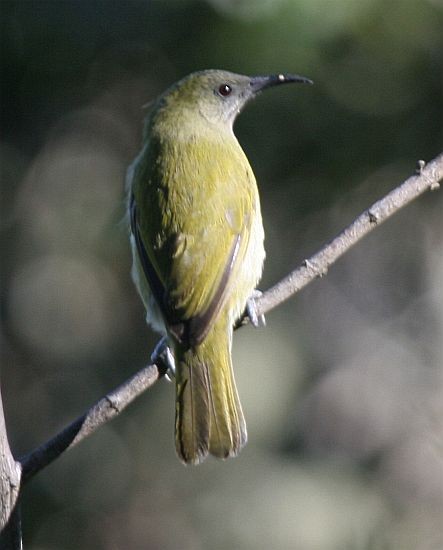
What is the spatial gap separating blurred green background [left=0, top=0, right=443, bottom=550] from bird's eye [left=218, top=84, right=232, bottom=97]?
92 cm

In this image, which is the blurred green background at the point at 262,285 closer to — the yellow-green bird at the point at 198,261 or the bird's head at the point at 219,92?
the bird's head at the point at 219,92

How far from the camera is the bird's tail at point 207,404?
433 cm

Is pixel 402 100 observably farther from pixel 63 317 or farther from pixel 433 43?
pixel 63 317

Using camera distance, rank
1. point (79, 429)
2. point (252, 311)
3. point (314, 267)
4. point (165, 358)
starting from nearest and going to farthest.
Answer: point (79, 429)
point (314, 267)
point (165, 358)
point (252, 311)

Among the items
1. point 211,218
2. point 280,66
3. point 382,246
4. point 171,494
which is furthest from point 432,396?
point 211,218

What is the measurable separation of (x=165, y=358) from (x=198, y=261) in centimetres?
41

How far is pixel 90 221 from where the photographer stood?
739 centimetres

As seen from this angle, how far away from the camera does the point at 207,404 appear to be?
4.43 meters

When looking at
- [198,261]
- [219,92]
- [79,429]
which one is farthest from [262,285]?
[79,429]

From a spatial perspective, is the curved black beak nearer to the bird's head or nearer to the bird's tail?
the bird's head

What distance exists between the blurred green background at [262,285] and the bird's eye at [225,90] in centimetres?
Result: 92

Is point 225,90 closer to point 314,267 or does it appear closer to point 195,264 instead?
point 195,264

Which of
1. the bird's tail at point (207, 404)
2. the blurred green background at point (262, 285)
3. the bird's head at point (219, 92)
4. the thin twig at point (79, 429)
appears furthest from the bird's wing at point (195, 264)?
the blurred green background at point (262, 285)

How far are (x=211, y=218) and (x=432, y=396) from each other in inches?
130
